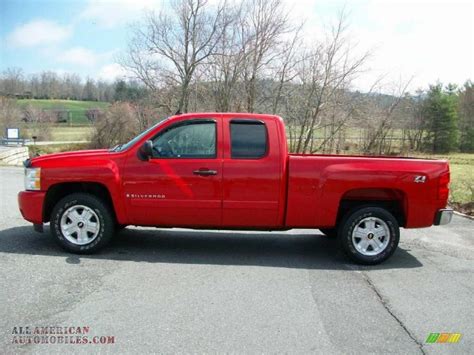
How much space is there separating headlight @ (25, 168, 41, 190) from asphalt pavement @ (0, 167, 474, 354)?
2.79 feet

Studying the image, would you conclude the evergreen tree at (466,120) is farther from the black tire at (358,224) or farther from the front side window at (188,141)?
the front side window at (188,141)

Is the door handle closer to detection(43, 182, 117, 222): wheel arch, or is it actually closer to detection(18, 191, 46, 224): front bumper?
detection(43, 182, 117, 222): wheel arch

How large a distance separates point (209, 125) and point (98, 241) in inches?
82.4

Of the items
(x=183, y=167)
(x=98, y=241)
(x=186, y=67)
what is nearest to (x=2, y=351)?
(x=98, y=241)

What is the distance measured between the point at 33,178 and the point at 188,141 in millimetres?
2100

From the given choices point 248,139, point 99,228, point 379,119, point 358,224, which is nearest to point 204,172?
point 248,139

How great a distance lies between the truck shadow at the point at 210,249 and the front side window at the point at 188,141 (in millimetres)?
1358

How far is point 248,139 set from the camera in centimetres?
530

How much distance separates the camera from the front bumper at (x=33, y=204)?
532 centimetres

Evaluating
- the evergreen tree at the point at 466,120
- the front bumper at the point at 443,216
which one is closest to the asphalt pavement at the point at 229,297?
the front bumper at the point at 443,216

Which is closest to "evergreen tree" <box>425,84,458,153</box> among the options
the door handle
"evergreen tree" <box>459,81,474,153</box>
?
"evergreen tree" <box>459,81,474,153</box>

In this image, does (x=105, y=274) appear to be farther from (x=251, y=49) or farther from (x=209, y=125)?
(x=251, y=49)

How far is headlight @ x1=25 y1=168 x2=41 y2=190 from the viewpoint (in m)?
5.32

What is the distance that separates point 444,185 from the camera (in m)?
5.28
